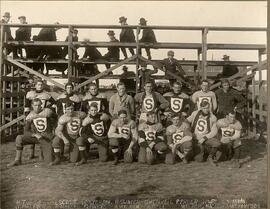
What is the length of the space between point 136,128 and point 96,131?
565 millimetres

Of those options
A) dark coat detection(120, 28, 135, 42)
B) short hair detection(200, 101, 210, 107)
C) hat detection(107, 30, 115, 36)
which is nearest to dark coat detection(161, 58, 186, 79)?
dark coat detection(120, 28, 135, 42)

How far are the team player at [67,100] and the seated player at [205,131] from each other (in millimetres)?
1649

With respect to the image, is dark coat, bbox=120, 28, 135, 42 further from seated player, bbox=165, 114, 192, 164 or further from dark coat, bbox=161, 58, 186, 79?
seated player, bbox=165, 114, 192, 164

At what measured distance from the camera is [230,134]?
5766 mm

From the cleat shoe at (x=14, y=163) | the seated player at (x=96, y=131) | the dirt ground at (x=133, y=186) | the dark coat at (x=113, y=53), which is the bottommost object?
the dirt ground at (x=133, y=186)

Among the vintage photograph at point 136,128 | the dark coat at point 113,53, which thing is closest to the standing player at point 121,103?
the vintage photograph at point 136,128

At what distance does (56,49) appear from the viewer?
24.8 ft

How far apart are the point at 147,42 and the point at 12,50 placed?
7.78 feet

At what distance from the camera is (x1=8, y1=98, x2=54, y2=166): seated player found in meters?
5.61

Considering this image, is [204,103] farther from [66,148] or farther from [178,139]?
[66,148]

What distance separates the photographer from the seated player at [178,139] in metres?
5.66

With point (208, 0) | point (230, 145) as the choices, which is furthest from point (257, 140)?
point (208, 0)

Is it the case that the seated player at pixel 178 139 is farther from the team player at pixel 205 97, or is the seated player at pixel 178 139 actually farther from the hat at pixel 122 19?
the hat at pixel 122 19

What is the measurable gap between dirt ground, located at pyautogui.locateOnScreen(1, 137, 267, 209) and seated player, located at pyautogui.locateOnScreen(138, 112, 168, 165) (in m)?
0.16
